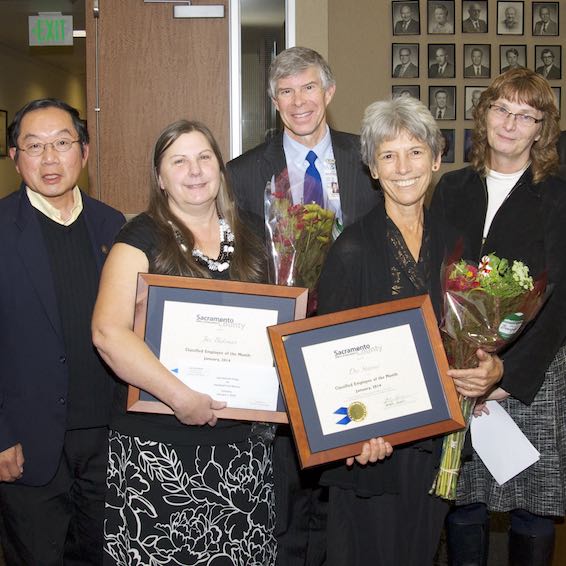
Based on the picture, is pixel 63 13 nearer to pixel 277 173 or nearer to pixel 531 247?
pixel 277 173

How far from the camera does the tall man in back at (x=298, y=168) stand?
111 inches

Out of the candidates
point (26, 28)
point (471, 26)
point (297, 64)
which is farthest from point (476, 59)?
point (26, 28)

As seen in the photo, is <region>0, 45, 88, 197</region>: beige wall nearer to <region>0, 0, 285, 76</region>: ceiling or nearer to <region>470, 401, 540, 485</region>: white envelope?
<region>0, 0, 285, 76</region>: ceiling

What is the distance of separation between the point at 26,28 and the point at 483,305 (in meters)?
9.91

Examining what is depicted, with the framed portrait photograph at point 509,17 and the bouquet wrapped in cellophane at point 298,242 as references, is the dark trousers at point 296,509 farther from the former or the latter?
the framed portrait photograph at point 509,17

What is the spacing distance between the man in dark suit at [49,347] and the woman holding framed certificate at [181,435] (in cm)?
33

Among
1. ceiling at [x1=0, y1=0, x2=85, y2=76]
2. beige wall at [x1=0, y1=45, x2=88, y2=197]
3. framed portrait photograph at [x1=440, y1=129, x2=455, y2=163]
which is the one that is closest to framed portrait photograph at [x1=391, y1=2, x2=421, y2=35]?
framed portrait photograph at [x1=440, y1=129, x2=455, y2=163]

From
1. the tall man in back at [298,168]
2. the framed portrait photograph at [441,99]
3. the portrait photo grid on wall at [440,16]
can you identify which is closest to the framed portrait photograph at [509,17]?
the portrait photo grid on wall at [440,16]

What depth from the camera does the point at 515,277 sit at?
1933 millimetres

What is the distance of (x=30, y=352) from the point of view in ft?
7.61

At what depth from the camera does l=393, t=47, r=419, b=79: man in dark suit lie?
5113mm

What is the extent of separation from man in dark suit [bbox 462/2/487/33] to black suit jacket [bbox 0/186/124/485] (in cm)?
380

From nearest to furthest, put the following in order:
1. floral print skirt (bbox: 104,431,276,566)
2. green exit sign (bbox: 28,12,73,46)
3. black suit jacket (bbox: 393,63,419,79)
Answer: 1. floral print skirt (bbox: 104,431,276,566)
2. green exit sign (bbox: 28,12,73,46)
3. black suit jacket (bbox: 393,63,419,79)

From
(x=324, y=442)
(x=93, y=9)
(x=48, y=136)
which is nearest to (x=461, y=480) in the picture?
(x=324, y=442)
